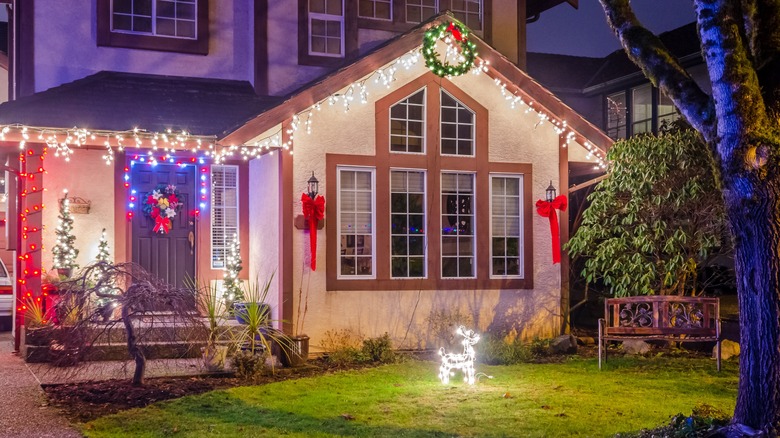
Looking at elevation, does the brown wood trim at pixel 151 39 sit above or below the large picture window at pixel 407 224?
above

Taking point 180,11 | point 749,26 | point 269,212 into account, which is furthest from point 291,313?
point 749,26

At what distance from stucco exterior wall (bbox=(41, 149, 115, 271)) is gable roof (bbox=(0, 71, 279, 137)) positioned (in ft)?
2.84

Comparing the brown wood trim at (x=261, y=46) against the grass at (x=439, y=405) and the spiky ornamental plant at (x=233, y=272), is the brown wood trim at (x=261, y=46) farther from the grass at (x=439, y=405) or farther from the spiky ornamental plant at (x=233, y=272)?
the grass at (x=439, y=405)

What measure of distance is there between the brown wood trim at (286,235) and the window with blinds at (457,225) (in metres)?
2.42

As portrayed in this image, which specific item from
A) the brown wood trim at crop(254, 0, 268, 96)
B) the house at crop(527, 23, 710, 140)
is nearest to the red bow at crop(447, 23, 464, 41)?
the brown wood trim at crop(254, 0, 268, 96)

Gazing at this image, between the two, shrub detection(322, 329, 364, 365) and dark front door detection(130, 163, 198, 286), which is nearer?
shrub detection(322, 329, 364, 365)

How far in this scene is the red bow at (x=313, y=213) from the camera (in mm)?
11297

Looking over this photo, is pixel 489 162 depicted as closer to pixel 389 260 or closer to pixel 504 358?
pixel 389 260

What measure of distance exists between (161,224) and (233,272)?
4.40 feet

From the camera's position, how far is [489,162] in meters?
12.7

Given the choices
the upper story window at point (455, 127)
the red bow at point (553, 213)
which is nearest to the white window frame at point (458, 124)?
the upper story window at point (455, 127)

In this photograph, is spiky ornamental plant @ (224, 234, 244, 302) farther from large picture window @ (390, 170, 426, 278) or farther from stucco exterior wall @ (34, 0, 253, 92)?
stucco exterior wall @ (34, 0, 253, 92)

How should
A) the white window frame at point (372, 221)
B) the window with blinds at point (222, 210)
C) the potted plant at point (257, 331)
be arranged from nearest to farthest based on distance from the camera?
the potted plant at point (257, 331) < the white window frame at point (372, 221) < the window with blinds at point (222, 210)

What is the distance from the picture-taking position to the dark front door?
12.7m
